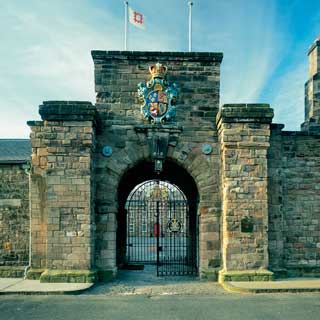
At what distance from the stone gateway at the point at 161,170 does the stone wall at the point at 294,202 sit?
0.10 feet

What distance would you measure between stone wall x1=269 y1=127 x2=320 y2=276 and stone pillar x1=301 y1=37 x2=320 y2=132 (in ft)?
6.33

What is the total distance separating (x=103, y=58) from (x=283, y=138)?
6.01 metres

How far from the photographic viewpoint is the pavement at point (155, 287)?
34.2 feet

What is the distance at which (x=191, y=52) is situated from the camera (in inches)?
508

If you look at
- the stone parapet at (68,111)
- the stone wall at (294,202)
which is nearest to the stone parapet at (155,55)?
the stone parapet at (68,111)

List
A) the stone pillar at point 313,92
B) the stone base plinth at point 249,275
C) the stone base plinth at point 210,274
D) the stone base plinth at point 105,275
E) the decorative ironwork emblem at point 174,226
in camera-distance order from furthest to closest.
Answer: the stone pillar at point 313,92 < the decorative ironwork emblem at point 174,226 < the stone base plinth at point 210,274 < the stone base plinth at point 105,275 < the stone base plinth at point 249,275

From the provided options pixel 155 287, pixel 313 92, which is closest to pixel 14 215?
pixel 155 287

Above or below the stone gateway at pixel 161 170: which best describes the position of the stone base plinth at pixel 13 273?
below

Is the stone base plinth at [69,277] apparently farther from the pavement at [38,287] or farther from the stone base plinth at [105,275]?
the stone base plinth at [105,275]

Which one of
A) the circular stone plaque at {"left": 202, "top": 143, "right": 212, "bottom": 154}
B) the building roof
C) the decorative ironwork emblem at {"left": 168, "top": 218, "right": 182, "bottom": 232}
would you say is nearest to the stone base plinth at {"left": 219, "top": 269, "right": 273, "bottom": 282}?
the decorative ironwork emblem at {"left": 168, "top": 218, "right": 182, "bottom": 232}

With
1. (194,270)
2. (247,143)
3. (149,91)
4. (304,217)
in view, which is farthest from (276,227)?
(149,91)

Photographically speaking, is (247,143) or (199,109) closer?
(247,143)

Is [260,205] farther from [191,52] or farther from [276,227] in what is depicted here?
[191,52]

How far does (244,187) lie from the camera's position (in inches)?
471
